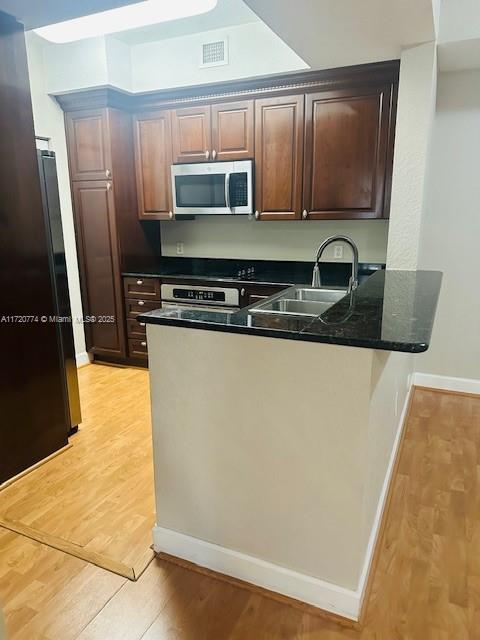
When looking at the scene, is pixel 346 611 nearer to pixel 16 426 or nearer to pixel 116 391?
pixel 16 426

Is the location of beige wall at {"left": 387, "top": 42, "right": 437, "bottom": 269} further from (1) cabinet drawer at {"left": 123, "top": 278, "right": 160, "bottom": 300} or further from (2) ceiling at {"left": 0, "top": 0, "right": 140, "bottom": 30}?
(1) cabinet drawer at {"left": 123, "top": 278, "right": 160, "bottom": 300}

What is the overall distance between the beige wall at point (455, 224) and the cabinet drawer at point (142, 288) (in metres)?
2.23

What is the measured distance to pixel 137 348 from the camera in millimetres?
4117

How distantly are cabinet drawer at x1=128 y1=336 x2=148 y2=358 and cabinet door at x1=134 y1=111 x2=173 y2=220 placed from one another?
1.15 m

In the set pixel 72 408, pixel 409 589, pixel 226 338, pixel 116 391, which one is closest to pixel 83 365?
pixel 116 391

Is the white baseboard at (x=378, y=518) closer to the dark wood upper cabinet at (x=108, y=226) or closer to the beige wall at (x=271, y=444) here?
the beige wall at (x=271, y=444)

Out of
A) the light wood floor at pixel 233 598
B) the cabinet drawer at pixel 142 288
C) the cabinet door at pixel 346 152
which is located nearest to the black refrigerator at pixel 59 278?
the light wood floor at pixel 233 598

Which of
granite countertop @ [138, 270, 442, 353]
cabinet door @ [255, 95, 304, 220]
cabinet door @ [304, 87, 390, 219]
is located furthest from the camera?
cabinet door @ [255, 95, 304, 220]

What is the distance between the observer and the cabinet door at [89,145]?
12.2ft

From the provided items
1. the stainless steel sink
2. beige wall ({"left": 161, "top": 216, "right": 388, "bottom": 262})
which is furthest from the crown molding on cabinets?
the stainless steel sink

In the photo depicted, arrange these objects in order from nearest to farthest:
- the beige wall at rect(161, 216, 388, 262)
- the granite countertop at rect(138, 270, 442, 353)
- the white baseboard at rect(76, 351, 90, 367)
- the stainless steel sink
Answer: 1. the granite countertop at rect(138, 270, 442, 353)
2. the stainless steel sink
3. the beige wall at rect(161, 216, 388, 262)
4. the white baseboard at rect(76, 351, 90, 367)

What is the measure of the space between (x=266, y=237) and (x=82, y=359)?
212cm

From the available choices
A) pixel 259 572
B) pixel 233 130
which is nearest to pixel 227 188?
pixel 233 130

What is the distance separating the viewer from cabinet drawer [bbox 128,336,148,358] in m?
4.09
